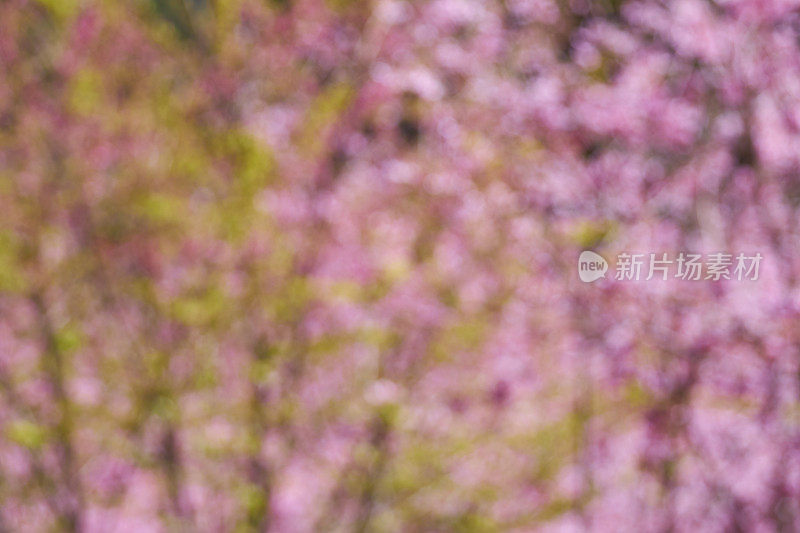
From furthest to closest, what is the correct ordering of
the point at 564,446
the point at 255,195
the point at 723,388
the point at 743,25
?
the point at 564,446 → the point at 255,195 → the point at 723,388 → the point at 743,25

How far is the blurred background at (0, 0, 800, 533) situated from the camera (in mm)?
3633

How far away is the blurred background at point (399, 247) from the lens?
3.63 m

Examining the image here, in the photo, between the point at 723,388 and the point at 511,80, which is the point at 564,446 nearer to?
the point at 723,388

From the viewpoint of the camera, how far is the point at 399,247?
14.4 feet

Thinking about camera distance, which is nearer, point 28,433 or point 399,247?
point 28,433

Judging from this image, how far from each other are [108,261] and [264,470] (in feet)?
4.10

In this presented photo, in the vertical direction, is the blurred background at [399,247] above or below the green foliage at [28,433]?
above

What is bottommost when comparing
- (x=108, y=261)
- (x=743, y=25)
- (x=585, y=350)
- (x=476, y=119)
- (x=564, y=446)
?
(x=564, y=446)

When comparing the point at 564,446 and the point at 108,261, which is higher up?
the point at 108,261

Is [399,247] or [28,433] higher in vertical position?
[399,247]

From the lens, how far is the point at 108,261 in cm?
407

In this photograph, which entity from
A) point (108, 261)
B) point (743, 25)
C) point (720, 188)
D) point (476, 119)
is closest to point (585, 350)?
point (720, 188)

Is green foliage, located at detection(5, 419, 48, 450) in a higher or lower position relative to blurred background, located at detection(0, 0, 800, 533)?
lower

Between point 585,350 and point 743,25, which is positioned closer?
point 743,25
